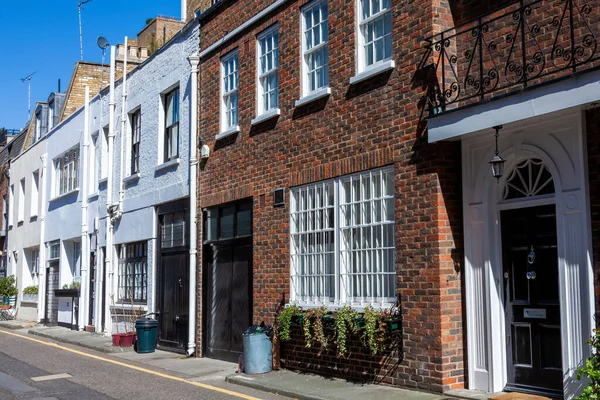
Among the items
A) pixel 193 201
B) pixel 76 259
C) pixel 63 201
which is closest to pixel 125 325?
pixel 193 201

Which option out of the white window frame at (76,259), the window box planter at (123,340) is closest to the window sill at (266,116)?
the window box planter at (123,340)

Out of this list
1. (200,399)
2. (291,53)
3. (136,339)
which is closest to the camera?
(200,399)

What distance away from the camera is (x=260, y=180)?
43.8 feet

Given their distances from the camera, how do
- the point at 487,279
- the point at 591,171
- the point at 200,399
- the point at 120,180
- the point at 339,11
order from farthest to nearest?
1. the point at 120,180
2. the point at 339,11
3. the point at 200,399
4. the point at 487,279
5. the point at 591,171

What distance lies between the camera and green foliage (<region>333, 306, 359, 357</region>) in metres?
10.5

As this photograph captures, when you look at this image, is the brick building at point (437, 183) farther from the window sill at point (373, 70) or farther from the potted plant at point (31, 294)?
the potted plant at point (31, 294)

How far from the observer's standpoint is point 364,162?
10.7 meters

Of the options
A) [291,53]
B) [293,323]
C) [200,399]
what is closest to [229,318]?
[293,323]

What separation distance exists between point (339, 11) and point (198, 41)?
546 cm

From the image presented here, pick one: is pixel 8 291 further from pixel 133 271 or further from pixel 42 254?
pixel 133 271

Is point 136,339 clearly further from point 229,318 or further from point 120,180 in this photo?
point 120,180

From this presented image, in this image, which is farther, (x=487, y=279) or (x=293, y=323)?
(x=293, y=323)

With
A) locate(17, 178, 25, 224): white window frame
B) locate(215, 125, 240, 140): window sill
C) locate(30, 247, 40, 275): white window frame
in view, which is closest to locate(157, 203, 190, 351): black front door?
locate(215, 125, 240, 140): window sill

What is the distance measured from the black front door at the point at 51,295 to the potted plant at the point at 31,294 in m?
1.58
